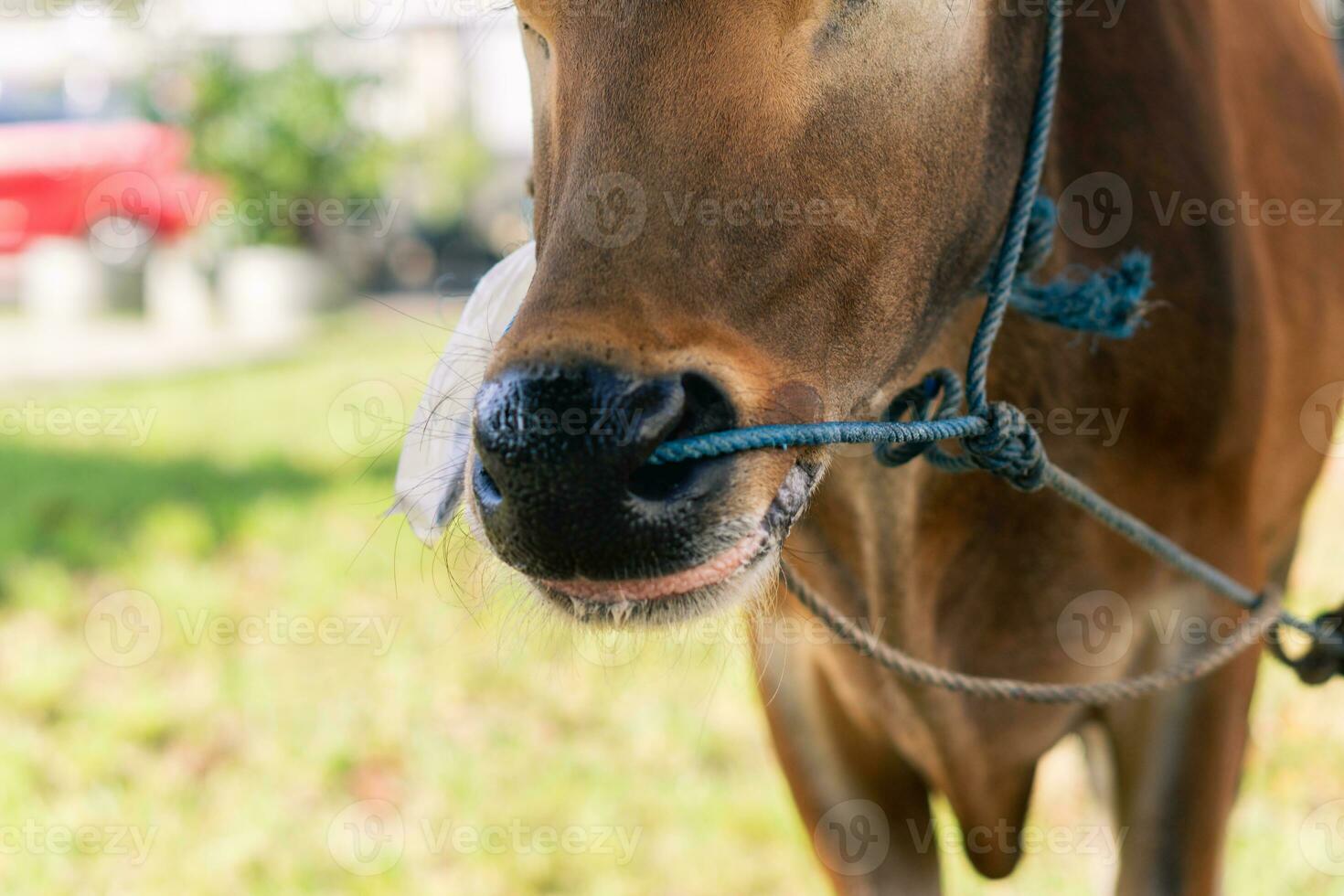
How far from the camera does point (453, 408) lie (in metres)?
1.76

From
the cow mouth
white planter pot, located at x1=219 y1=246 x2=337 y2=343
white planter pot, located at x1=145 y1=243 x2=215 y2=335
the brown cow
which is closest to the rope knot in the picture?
the brown cow

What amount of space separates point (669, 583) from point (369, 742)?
104 inches

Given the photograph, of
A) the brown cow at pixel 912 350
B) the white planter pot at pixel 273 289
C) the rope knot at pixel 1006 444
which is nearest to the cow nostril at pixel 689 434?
the brown cow at pixel 912 350

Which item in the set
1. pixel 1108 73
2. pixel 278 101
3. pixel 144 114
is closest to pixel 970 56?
pixel 1108 73

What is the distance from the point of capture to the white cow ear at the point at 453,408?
1699mm

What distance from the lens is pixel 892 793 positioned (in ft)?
8.16

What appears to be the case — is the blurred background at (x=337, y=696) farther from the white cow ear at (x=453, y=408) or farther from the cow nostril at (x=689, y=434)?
the cow nostril at (x=689, y=434)

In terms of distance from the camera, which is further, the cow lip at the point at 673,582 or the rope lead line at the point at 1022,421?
the rope lead line at the point at 1022,421

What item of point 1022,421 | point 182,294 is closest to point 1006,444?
point 1022,421

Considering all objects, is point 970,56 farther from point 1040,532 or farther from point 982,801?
point 982,801

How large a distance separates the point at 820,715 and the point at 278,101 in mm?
9608

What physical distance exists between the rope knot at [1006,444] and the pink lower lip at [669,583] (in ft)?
1.29

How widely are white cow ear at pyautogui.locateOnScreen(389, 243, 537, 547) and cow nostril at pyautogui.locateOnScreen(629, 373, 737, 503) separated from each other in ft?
1.54

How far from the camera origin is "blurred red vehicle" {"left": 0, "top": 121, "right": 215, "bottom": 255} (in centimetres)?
1255
